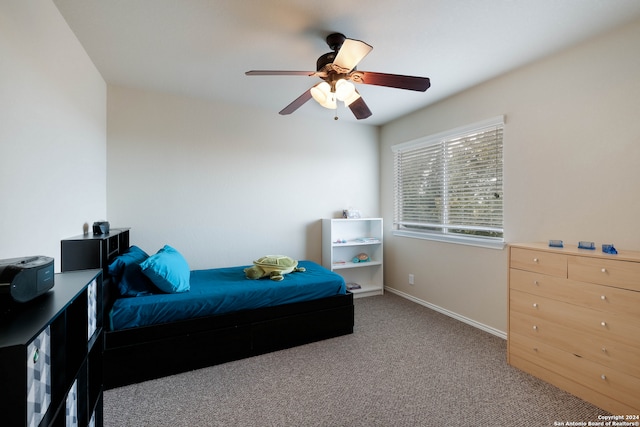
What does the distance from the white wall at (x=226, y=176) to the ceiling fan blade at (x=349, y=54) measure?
6.40ft

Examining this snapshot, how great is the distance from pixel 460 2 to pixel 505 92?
1323mm

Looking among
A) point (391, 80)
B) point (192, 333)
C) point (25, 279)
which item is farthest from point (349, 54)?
point (192, 333)

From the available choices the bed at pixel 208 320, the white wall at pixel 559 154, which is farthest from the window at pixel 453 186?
the bed at pixel 208 320

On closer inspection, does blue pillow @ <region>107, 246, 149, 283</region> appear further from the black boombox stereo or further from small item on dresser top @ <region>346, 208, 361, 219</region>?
small item on dresser top @ <region>346, 208, 361, 219</region>

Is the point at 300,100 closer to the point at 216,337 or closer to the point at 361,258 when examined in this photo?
the point at 216,337

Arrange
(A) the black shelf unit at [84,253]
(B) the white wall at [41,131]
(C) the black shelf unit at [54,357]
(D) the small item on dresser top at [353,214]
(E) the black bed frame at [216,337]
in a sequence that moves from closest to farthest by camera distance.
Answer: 1. (C) the black shelf unit at [54,357]
2. (B) the white wall at [41,131]
3. (A) the black shelf unit at [84,253]
4. (E) the black bed frame at [216,337]
5. (D) the small item on dresser top at [353,214]

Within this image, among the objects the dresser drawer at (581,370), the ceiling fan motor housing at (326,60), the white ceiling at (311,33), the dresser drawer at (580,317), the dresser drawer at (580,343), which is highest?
the white ceiling at (311,33)

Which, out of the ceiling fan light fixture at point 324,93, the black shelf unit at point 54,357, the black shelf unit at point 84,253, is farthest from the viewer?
the ceiling fan light fixture at point 324,93

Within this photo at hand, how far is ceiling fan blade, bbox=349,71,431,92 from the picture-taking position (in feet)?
6.28

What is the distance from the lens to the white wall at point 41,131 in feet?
4.34

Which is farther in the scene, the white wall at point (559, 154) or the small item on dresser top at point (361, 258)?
the small item on dresser top at point (361, 258)

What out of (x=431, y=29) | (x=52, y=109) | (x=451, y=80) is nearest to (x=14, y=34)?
(x=52, y=109)

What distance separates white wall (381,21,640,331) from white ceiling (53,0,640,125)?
0.23 m

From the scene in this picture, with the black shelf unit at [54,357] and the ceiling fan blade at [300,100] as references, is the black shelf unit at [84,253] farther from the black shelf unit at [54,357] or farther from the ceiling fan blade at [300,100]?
the ceiling fan blade at [300,100]
